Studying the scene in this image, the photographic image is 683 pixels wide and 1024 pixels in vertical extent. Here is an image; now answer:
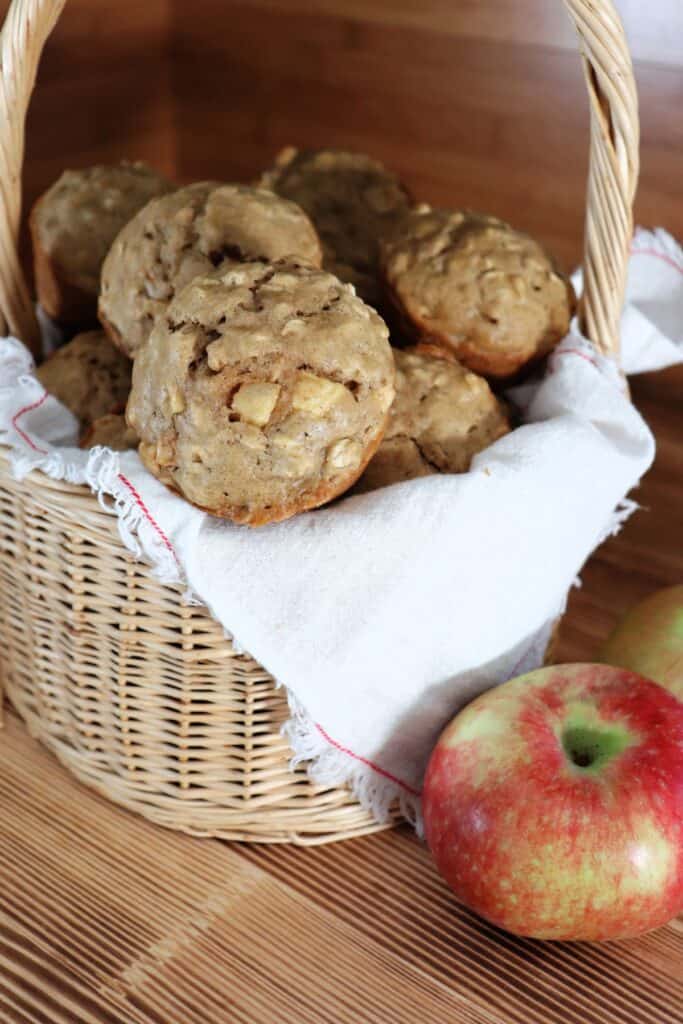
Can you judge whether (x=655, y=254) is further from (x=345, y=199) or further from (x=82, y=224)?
(x=82, y=224)

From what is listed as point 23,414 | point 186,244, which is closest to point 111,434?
point 23,414

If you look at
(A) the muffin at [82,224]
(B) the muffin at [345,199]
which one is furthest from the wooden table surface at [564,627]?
(A) the muffin at [82,224]

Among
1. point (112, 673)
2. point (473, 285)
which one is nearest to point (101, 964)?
point (112, 673)

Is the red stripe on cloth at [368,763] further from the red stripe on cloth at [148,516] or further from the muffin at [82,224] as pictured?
the muffin at [82,224]

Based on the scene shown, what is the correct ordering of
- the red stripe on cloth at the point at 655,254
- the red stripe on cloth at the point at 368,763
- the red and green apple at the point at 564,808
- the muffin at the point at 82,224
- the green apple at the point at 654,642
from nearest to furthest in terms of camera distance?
the red and green apple at the point at 564,808 → the red stripe on cloth at the point at 368,763 → the green apple at the point at 654,642 → the muffin at the point at 82,224 → the red stripe on cloth at the point at 655,254

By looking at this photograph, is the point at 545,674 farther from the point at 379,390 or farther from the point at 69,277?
the point at 69,277

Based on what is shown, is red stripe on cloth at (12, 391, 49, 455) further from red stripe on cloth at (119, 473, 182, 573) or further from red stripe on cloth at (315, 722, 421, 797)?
red stripe on cloth at (315, 722, 421, 797)
